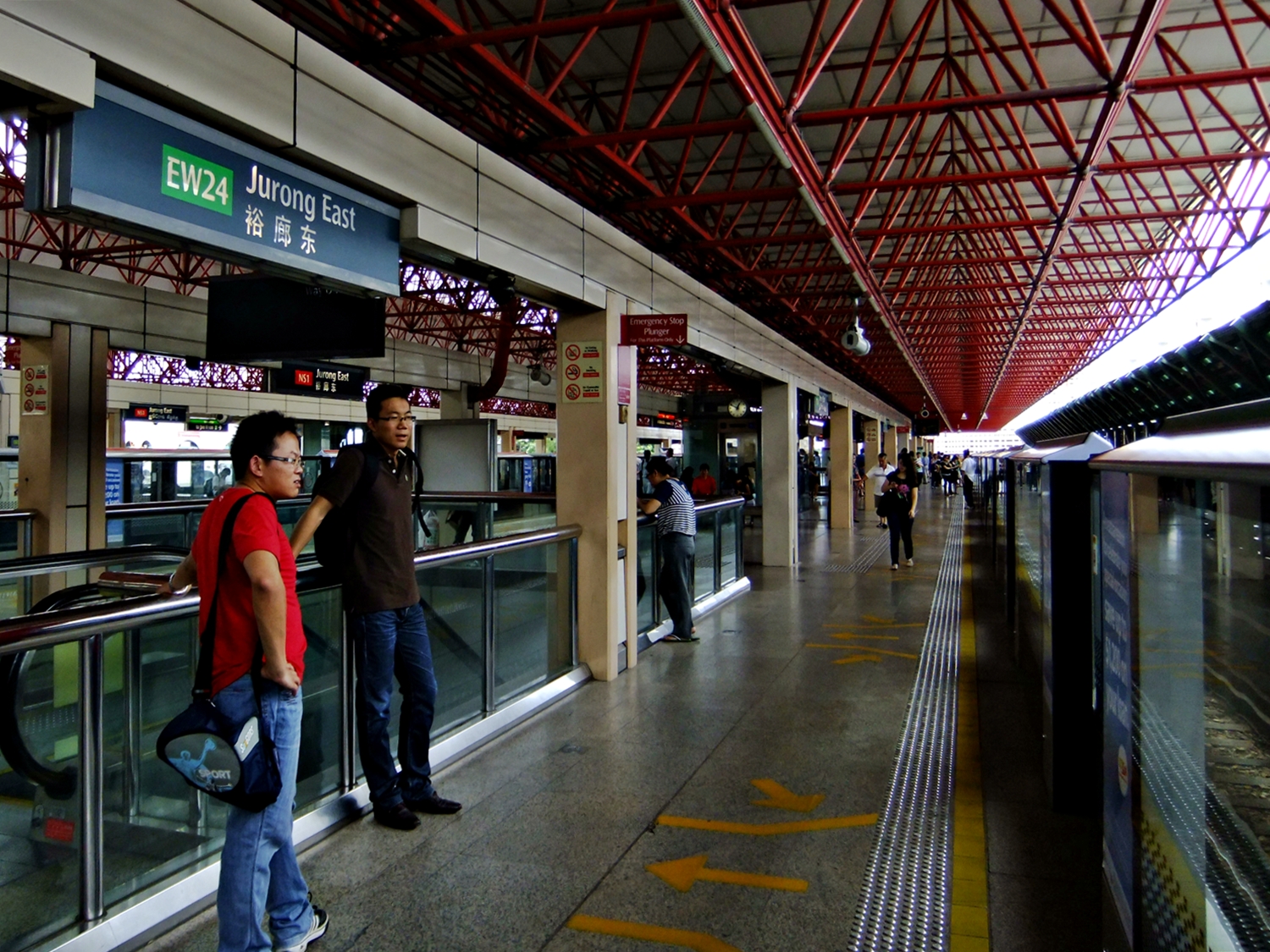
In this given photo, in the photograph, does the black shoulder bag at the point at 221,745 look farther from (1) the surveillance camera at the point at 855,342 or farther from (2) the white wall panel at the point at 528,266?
(1) the surveillance camera at the point at 855,342

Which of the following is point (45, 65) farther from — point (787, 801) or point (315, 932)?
point (787, 801)

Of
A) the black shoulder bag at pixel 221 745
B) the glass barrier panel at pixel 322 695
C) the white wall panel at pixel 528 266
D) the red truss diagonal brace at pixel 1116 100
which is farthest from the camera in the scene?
the red truss diagonal brace at pixel 1116 100

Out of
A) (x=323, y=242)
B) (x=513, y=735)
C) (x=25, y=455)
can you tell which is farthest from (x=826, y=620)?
(x=25, y=455)

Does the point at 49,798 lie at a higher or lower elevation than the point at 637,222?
lower

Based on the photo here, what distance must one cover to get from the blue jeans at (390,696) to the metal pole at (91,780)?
116 cm

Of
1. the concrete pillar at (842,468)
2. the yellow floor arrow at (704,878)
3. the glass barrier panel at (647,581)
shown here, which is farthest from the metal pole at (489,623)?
the concrete pillar at (842,468)

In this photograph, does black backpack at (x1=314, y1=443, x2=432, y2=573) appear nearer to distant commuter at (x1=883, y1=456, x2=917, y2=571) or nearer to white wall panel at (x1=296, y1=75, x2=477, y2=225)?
white wall panel at (x1=296, y1=75, x2=477, y2=225)

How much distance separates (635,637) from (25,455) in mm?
6445

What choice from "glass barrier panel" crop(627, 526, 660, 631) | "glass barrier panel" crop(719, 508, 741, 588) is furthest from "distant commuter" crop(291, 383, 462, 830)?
"glass barrier panel" crop(719, 508, 741, 588)

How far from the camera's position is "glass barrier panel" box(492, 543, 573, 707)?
19.2ft

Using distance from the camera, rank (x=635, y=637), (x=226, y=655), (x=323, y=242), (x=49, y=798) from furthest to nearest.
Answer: (x=635, y=637) < (x=323, y=242) < (x=49, y=798) < (x=226, y=655)

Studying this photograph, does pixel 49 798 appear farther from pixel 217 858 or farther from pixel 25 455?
pixel 25 455

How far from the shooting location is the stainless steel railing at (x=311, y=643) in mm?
3035

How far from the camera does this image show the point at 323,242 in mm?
4246
